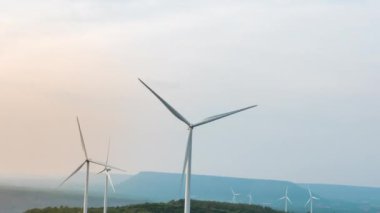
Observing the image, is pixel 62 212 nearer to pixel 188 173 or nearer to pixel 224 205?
pixel 224 205

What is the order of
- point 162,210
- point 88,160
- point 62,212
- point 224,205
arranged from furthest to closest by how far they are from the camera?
point 224,205, point 162,210, point 62,212, point 88,160

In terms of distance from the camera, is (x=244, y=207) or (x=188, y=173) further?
(x=244, y=207)

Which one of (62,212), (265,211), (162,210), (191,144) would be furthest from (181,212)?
(191,144)

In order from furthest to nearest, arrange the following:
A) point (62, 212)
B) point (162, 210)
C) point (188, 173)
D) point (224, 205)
Result: point (224, 205), point (162, 210), point (62, 212), point (188, 173)

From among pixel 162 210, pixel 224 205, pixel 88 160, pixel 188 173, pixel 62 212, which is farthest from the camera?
pixel 224 205

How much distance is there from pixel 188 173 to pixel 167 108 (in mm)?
4787

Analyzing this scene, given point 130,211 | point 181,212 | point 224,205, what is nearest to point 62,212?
point 130,211

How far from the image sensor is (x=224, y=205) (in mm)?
173500

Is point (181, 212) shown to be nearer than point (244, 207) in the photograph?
Yes

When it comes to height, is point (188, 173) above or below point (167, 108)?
below

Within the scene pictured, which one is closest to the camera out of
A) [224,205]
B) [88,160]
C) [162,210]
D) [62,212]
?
[88,160]

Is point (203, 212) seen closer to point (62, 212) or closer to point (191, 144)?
point (62, 212)

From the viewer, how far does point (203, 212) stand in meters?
152

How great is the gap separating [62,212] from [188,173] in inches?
3351
